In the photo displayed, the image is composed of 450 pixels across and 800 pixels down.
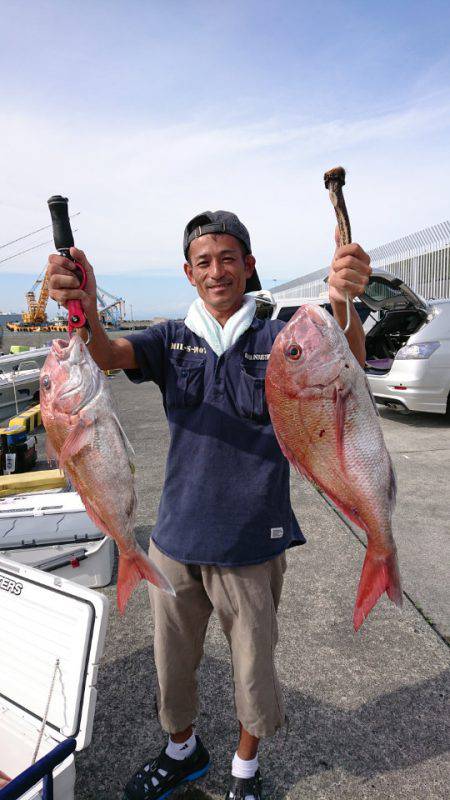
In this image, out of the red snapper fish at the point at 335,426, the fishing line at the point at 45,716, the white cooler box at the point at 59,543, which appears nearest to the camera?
the red snapper fish at the point at 335,426

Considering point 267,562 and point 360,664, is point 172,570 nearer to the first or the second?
point 267,562

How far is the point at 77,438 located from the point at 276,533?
0.97 metres

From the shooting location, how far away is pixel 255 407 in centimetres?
196

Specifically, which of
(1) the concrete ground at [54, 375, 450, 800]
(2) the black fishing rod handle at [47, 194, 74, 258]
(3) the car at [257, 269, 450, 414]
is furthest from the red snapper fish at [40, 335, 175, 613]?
(3) the car at [257, 269, 450, 414]

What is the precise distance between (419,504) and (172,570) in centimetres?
366

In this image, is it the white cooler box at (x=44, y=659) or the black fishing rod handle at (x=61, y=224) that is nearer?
the black fishing rod handle at (x=61, y=224)

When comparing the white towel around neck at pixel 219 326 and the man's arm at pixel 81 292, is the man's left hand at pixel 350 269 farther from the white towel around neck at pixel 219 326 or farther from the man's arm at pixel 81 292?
the man's arm at pixel 81 292

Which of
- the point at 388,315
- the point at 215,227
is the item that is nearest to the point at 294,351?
the point at 215,227

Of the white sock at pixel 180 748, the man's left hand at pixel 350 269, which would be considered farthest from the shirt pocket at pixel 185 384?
the white sock at pixel 180 748

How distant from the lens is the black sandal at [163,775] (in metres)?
2.08

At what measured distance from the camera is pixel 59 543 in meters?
3.54

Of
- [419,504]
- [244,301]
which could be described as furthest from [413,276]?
[244,301]

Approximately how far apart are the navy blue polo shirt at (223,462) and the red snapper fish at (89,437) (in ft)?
1.52

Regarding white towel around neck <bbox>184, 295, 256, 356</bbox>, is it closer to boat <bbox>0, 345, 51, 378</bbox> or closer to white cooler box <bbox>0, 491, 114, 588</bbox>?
white cooler box <bbox>0, 491, 114, 588</bbox>
